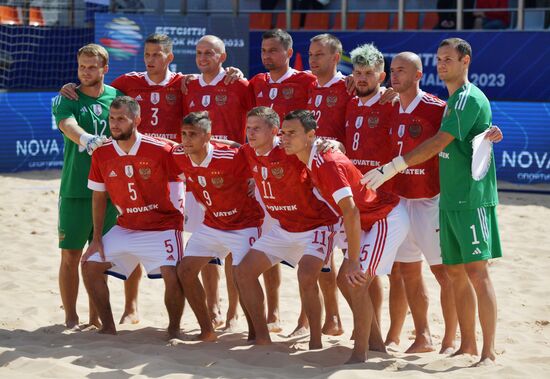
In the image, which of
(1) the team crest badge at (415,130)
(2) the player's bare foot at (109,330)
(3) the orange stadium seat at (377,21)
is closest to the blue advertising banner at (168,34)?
(3) the orange stadium seat at (377,21)

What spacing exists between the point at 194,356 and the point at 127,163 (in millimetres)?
1509

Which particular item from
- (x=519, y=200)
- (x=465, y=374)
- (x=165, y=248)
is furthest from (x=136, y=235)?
(x=519, y=200)

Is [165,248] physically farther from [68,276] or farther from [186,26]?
[186,26]

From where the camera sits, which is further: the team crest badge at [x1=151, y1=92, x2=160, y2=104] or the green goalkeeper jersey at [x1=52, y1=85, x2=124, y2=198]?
the team crest badge at [x1=151, y1=92, x2=160, y2=104]

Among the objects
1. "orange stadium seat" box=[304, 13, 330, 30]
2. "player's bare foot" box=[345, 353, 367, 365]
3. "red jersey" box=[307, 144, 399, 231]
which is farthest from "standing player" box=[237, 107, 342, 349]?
"orange stadium seat" box=[304, 13, 330, 30]

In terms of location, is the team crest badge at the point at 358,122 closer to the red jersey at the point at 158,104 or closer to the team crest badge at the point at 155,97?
the red jersey at the point at 158,104

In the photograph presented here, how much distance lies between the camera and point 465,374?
18.7ft

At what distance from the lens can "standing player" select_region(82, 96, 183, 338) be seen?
6.80 metres

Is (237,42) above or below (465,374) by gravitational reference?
above

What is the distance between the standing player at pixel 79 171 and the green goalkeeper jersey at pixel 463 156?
2.67 meters

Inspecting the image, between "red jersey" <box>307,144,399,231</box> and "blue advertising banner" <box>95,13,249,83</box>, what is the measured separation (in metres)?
9.16

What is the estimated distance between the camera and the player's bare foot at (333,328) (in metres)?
7.14

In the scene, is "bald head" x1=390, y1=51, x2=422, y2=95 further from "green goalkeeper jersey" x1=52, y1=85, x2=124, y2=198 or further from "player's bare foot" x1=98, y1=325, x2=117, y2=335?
"player's bare foot" x1=98, y1=325, x2=117, y2=335

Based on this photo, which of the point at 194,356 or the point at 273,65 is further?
the point at 273,65
